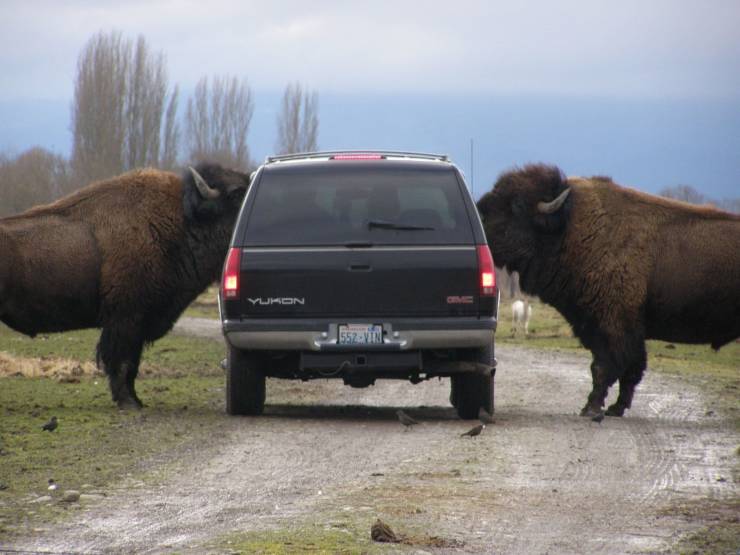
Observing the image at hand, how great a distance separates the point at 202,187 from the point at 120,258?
116 centimetres

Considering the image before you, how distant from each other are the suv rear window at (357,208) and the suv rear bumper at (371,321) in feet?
2.23

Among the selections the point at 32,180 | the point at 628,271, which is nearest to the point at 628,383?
the point at 628,271

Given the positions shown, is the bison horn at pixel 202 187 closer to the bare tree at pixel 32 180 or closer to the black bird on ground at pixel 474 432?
the black bird on ground at pixel 474 432

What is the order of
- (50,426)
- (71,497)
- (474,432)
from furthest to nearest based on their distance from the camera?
(50,426), (474,432), (71,497)

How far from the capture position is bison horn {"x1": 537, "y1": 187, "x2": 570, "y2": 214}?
1467 cm

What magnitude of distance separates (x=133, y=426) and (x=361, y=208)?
9.09ft

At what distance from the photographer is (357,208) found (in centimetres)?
1255

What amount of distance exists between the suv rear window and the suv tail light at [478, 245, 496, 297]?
0.16 metres

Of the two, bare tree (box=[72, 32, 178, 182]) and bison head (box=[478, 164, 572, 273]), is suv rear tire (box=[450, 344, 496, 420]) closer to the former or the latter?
bison head (box=[478, 164, 572, 273])

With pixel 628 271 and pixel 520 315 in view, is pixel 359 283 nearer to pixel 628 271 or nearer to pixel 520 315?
pixel 628 271

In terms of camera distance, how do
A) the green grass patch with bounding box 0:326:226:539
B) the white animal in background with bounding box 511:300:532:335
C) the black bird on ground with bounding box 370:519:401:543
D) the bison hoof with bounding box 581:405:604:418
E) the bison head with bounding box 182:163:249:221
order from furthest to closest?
the white animal in background with bounding box 511:300:532:335, the bison head with bounding box 182:163:249:221, the bison hoof with bounding box 581:405:604:418, the green grass patch with bounding box 0:326:226:539, the black bird on ground with bounding box 370:519:401:543

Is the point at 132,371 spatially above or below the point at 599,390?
below

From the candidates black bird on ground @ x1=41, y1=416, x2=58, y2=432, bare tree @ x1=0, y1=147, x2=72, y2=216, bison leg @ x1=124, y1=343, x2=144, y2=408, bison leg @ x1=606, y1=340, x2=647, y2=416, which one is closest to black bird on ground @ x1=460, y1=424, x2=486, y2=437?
bison leg @ x1=606, y1=340, x2=647, y2=416

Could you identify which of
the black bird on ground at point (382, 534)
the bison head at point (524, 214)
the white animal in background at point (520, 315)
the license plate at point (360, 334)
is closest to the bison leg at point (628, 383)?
the bison head at point (524, 214)
